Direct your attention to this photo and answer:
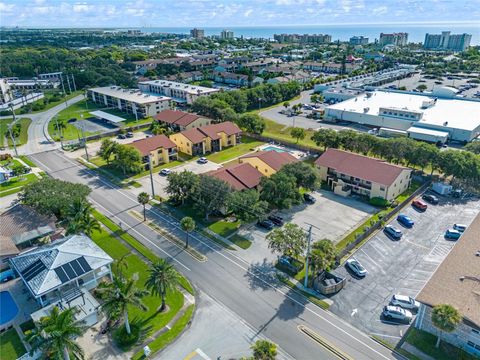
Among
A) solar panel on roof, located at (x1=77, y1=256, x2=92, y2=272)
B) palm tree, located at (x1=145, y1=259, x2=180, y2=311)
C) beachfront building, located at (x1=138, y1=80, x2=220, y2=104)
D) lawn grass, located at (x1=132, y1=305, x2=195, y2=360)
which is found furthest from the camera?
beachfront building, located at (x1=138, y1=80, x2=220, y2=104)

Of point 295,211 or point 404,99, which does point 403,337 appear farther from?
point 404,99

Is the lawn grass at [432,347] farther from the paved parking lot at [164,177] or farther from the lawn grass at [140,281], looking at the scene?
the paved parking lot at [164,177]

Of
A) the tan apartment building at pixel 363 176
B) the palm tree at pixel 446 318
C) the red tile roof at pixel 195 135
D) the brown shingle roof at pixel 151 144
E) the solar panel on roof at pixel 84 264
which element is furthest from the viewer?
the red tile roof at pixel 195 135

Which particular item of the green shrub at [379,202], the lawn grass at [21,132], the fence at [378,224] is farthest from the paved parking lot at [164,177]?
the lawn grass at [21,132]

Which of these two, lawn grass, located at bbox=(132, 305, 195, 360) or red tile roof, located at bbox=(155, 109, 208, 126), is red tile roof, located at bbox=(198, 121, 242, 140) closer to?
red tile roof, located at bbox=(155, 109, 208, 126)

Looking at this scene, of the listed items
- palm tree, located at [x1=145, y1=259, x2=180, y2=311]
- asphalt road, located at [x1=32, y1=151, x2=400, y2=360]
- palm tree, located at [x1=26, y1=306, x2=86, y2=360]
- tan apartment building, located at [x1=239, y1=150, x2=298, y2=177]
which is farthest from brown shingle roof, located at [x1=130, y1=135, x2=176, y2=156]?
palm tree, located at [x1=26, y1=306, x2=86, y2=360]

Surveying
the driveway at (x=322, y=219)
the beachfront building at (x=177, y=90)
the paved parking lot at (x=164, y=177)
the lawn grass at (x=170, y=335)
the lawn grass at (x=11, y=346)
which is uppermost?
the beachfront building at (x=177, y=90)

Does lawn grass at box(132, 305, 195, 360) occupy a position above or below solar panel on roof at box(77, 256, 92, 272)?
below
